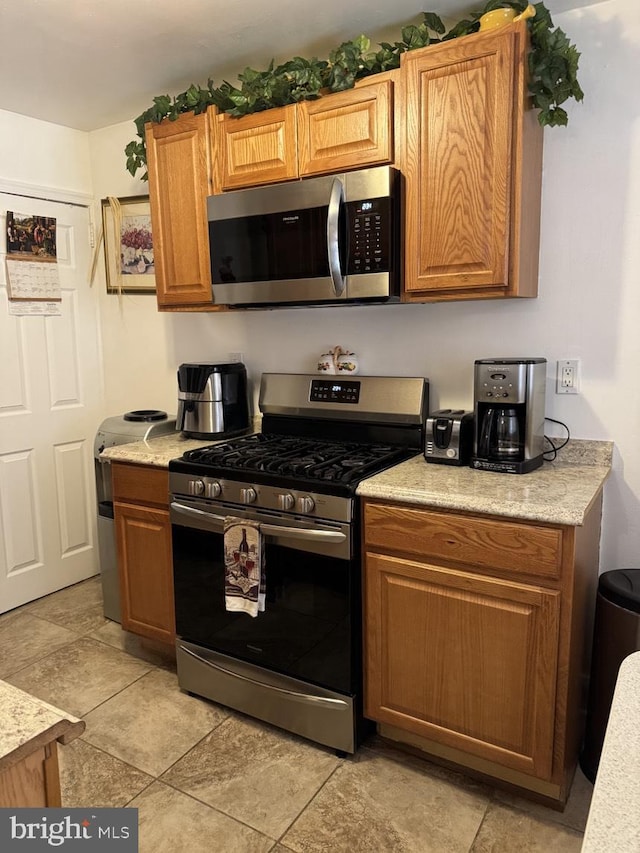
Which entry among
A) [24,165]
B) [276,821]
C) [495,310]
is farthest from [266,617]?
[24,165]

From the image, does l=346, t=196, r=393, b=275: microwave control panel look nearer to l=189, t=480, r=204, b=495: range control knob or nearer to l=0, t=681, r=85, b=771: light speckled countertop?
l=189, t=480, r=204, b=495: range control knob

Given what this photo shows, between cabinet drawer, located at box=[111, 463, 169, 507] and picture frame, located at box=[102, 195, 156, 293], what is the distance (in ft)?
3.76

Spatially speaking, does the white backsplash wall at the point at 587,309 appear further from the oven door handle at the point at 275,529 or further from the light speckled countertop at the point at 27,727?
the light speckled countertop at the point at 27,727

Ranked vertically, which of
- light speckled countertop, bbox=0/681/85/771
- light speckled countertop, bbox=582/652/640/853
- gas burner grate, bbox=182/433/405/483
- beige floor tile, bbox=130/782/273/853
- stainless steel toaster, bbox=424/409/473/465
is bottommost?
beige floor tile, bbox=130/782/273/853

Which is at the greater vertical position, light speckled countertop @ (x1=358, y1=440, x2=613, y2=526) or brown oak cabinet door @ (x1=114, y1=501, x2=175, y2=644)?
light speckled countertop @ (x1=358, y1=440, x2=613, y2=526)

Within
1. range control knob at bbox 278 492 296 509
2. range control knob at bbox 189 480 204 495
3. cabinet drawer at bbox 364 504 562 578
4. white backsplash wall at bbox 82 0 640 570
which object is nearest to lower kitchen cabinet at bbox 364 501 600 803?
cabinet drawer at bbox 364 504 562 578

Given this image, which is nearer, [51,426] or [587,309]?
[587,309]

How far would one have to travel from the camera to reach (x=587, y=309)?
206 centimetres

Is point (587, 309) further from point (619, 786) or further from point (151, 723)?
point (151, 723)

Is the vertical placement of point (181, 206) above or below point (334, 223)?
above

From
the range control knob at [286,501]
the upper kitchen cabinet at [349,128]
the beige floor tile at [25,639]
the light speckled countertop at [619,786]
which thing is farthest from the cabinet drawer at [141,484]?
the light speckled countertop at [619,786]

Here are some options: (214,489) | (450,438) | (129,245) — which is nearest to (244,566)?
(214,489)

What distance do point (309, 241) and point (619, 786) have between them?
190 cm

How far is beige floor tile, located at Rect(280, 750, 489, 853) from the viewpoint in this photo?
168 centimetres
